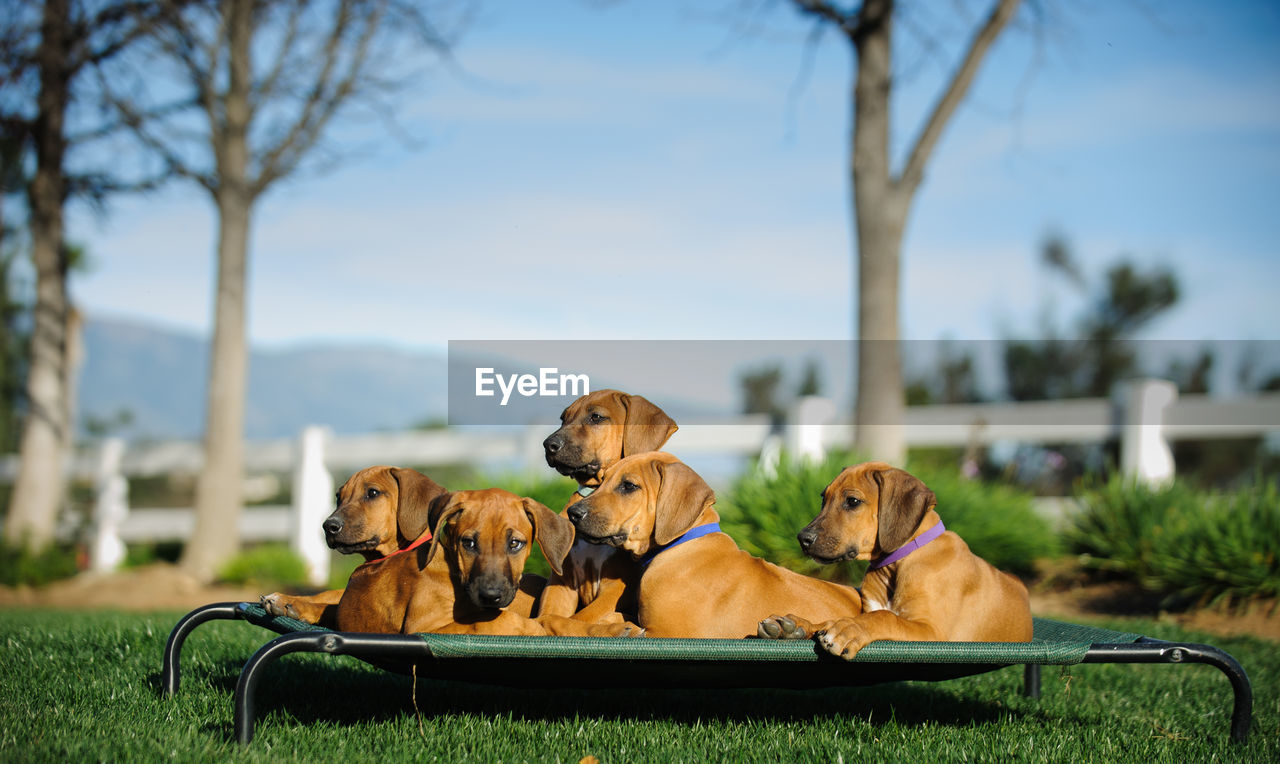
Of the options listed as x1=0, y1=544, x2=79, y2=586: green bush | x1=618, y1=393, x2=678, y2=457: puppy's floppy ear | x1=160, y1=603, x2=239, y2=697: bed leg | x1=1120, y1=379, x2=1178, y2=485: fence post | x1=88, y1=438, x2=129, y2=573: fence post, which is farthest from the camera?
x1=88, y1=438, x2=129, y2=573: fence post

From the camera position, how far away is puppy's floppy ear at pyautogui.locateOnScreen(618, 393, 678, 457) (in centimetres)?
438

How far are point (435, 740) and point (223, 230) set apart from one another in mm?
10242

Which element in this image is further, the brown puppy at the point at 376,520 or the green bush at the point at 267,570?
the green bush at the point at 267,570

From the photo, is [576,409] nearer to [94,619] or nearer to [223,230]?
[94,619]

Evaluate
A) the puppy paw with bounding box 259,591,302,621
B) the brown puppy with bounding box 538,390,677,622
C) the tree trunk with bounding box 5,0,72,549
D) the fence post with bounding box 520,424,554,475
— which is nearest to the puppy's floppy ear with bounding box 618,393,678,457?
the brown puppy with bounding box 538,390,677,622

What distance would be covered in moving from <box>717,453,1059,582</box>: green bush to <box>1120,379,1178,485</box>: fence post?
1.57 meters

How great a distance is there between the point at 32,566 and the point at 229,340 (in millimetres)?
3449

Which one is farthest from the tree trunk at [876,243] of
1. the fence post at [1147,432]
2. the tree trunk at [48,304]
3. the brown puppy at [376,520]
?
the tree trunk at [48,304]

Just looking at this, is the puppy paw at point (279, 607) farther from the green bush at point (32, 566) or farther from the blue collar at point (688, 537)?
the green bush at point (32, 566)

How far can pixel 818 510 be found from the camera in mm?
8484

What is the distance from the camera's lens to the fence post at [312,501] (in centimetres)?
1260

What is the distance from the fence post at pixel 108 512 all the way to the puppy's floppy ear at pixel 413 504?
38.8 ft

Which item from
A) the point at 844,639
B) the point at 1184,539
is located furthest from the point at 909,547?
the point at 1184,539

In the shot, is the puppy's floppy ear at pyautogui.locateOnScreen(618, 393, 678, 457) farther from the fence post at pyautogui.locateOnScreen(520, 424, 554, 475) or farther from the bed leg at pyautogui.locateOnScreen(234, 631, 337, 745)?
the fence post at pyautogui.locateOnScreen(520, 424, 554, 475)
